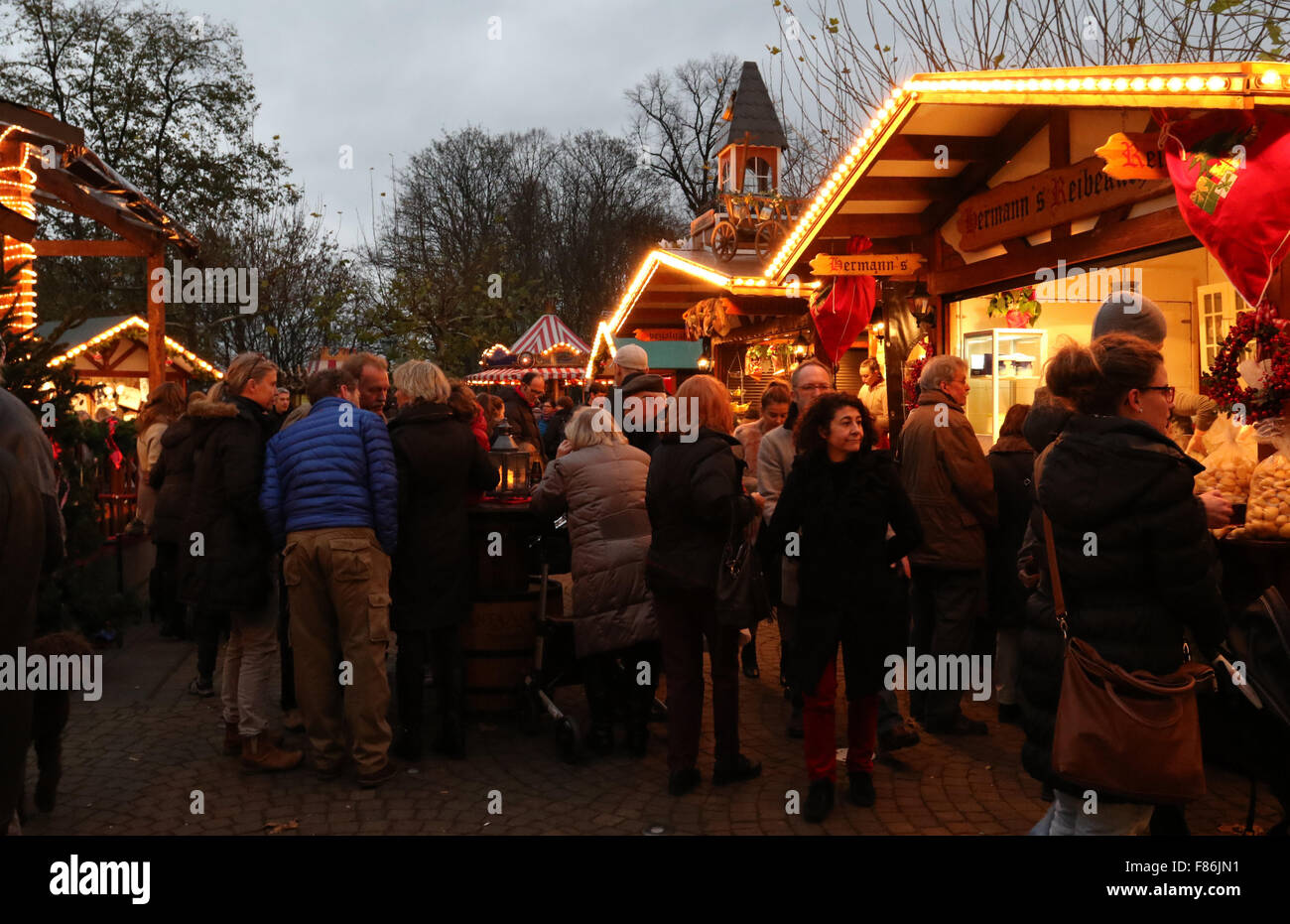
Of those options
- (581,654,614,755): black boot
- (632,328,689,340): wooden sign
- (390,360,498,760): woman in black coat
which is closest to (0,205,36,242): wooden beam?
(390,360,498,760): woman in black coat

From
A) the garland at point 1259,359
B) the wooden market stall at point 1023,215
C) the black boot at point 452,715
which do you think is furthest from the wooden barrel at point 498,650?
the wooden market stall at point 1023,215

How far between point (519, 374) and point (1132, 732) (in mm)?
25133

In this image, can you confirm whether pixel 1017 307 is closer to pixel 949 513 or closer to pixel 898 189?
pixel 898 189

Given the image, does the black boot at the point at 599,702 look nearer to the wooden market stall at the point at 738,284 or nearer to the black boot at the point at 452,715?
the black boot at the point at 452,715

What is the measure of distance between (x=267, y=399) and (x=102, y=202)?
5858 mm

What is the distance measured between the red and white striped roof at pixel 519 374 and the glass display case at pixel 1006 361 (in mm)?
18738

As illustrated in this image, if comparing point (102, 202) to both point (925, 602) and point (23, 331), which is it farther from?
point (925, 602)

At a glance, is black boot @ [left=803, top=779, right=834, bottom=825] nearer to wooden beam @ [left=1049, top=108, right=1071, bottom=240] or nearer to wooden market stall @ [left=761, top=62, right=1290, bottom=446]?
wooden market stall @ [left=761, top=62, right=1290, bottom=446]

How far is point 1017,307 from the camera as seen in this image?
9492 millimetres

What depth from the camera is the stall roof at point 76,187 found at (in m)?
7.98

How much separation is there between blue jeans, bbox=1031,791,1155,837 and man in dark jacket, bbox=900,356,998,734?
2605mm

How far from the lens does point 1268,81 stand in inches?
196

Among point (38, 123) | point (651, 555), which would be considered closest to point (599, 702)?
point (651, 555)
